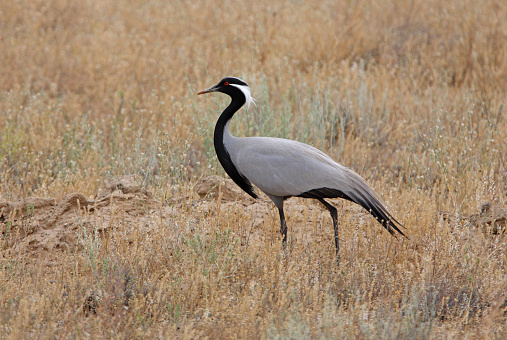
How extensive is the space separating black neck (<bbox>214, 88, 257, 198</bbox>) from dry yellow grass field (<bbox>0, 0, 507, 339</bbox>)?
24 cm

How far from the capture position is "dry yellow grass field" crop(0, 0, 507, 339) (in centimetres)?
400

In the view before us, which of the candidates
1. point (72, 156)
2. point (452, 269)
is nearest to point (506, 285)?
point (452, 269)

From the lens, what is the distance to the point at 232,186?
19.8 ft

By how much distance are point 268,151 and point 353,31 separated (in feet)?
21.1

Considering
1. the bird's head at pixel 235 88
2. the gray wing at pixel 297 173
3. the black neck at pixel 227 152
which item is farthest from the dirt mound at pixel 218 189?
the bird's head at pixel 235 88

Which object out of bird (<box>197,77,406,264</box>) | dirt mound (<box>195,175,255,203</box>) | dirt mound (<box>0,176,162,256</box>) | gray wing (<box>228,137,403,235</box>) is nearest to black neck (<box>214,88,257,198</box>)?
bird (<box>197,77,406,264</box>)

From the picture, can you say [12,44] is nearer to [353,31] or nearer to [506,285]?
[353,31]

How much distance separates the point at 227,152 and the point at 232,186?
29.2 inches

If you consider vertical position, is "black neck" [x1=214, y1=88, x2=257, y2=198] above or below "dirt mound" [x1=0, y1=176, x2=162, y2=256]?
above

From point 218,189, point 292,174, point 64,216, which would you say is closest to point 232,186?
point 218,189

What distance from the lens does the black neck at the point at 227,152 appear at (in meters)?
5.34

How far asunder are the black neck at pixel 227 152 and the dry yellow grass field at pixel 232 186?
24cm

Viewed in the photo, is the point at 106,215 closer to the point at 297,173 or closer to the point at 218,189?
the point at 218,189

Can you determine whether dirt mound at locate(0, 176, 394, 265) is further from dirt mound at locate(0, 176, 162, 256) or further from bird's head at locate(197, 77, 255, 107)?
bird's head at locate(197, 77, 255, 107)
